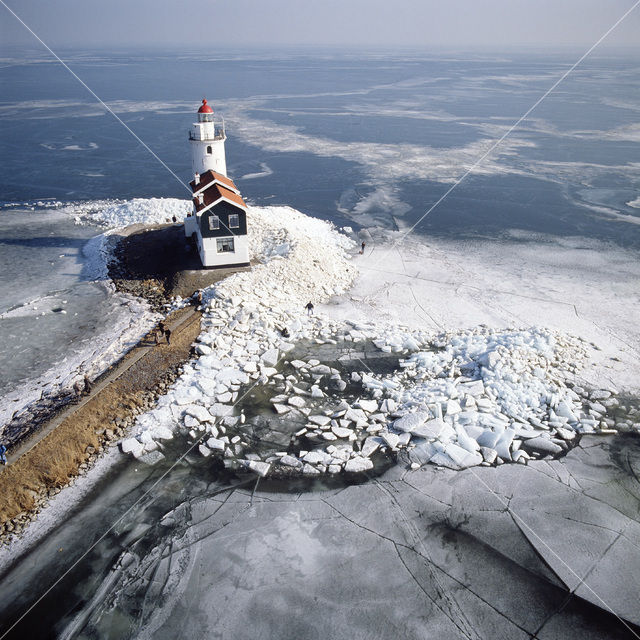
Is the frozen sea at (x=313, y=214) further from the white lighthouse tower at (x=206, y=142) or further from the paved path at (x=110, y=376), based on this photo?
the white lighthouse tower at (x=206, y=142)

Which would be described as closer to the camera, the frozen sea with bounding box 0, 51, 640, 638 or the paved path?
the frozen sea with bounding box 0, 51, 640, 638

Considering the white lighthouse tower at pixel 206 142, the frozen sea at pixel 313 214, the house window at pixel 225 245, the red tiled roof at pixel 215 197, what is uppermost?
the white lighthouse tower at pixel 206 142

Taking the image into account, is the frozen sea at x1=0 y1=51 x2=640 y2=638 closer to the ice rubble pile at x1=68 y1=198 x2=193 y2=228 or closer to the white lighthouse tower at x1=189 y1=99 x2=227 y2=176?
the ice rubble pile at x1=68 y1=198 x2=193 y2=228

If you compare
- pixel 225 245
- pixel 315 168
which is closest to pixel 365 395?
pixel 225 245

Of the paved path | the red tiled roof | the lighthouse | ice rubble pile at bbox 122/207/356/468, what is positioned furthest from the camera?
the lighthouse

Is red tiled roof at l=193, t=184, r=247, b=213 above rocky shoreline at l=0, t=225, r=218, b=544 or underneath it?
above

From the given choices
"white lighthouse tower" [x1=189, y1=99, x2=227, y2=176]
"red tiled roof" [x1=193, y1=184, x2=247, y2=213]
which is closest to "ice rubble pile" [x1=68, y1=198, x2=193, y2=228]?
"white lighthouse tower" [x1=189, y1=99, x2=227, y2=176]

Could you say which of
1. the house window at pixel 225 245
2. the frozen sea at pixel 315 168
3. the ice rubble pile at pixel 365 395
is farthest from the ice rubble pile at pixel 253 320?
the frozen sea at pixel 315 168
